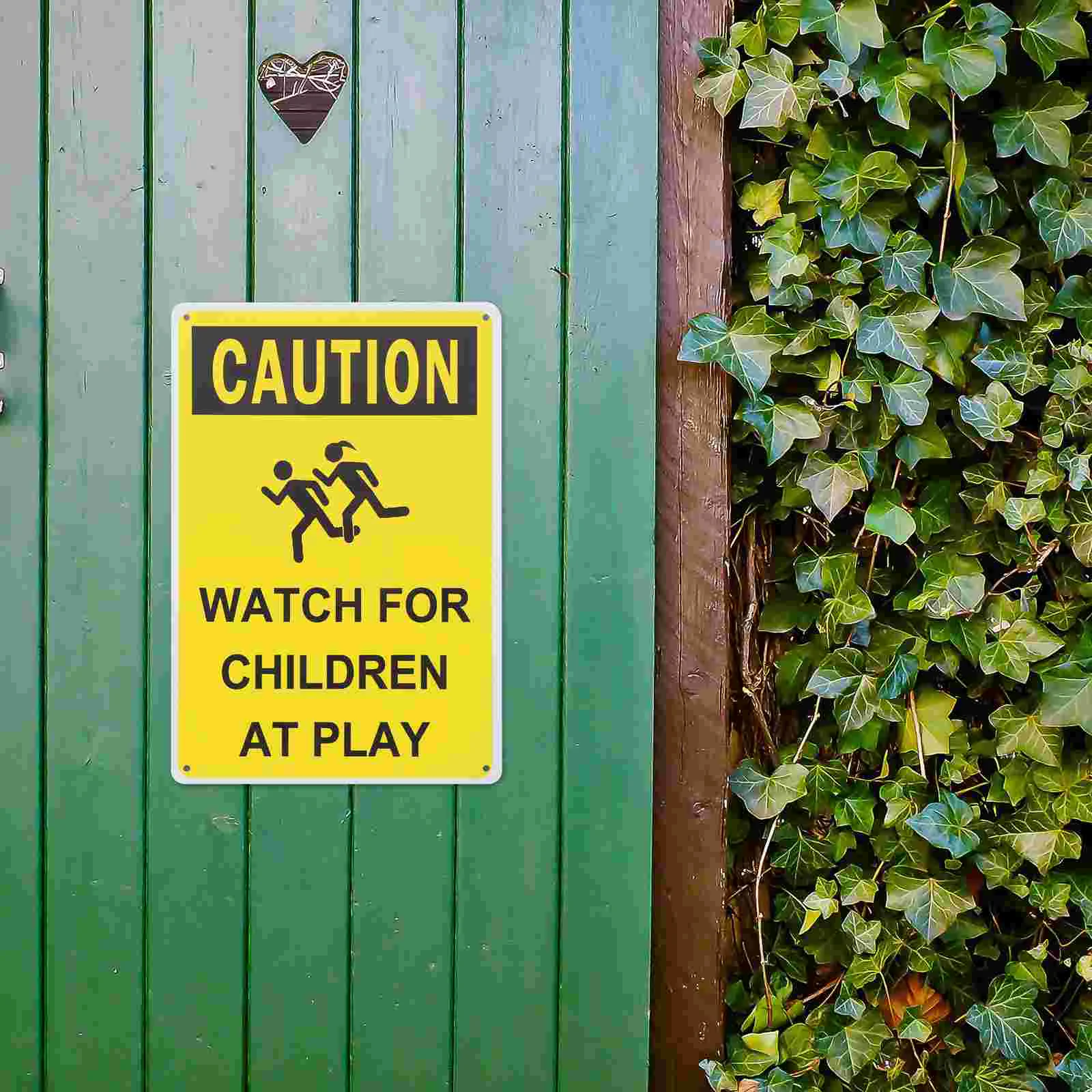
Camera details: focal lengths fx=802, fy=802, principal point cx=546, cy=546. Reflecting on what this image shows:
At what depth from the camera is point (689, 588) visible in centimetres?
109

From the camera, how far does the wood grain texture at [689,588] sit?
1.07 metres

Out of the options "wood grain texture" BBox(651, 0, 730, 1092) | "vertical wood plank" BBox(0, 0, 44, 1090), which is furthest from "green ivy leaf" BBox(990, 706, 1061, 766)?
"vertical wood plank" BBox(0, 0, 44, 1090)

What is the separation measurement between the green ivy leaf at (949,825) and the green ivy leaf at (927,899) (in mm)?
51

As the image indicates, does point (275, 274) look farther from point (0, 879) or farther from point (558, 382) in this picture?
point (0, 879)

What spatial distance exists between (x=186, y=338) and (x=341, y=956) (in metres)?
0.84

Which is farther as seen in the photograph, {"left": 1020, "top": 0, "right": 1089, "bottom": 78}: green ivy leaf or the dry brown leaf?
the dry brown leaf

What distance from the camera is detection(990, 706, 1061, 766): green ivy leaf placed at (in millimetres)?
1067

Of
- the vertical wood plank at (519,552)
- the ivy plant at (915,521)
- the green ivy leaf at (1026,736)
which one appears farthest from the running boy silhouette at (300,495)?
the green ivy leaf at (1026,736)

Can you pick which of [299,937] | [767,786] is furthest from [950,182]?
[299,937]

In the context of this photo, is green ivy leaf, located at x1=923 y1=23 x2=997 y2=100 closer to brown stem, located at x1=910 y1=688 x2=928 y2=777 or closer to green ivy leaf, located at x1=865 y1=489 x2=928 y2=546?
green ivy leaf, located at x1=865 y1=489 x2=928 y2=546

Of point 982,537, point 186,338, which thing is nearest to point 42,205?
point 186,338

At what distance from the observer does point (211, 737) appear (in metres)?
1.06

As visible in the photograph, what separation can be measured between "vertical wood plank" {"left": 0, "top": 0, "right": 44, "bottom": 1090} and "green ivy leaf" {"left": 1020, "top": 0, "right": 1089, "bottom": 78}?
128cm

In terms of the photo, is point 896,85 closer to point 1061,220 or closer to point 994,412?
point 1061,220
